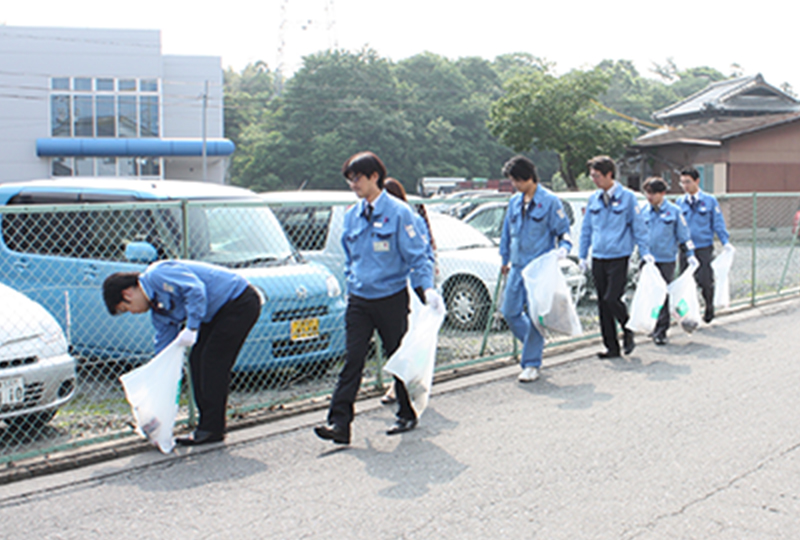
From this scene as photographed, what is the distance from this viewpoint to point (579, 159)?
32656 mm

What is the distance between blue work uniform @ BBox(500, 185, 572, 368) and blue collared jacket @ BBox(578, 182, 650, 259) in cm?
88

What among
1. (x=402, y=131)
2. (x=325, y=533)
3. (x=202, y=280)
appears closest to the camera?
(x=325, y=533)

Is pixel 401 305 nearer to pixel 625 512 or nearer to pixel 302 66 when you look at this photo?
pixel 625 512

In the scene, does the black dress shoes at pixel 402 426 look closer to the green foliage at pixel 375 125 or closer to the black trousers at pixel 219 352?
the black trousers at pixel 219 352

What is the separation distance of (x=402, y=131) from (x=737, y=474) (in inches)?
2203

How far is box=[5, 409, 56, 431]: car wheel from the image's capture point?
4.87 metres

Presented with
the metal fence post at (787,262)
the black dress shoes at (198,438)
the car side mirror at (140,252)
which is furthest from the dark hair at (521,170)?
the metal fence post at (787,262)

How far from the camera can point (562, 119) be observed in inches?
1258

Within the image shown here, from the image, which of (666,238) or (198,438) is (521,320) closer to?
(666,238)

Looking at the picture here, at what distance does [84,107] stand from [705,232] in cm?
3905

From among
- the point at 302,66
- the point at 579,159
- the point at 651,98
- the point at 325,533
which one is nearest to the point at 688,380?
the point at 325,533

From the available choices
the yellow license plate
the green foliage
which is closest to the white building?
the green foliage

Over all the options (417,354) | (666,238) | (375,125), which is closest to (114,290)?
(417,354)

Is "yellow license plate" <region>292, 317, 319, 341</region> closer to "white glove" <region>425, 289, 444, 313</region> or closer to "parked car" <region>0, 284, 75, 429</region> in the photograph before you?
"white glove" <region>425, 289, 444, 313</region>
